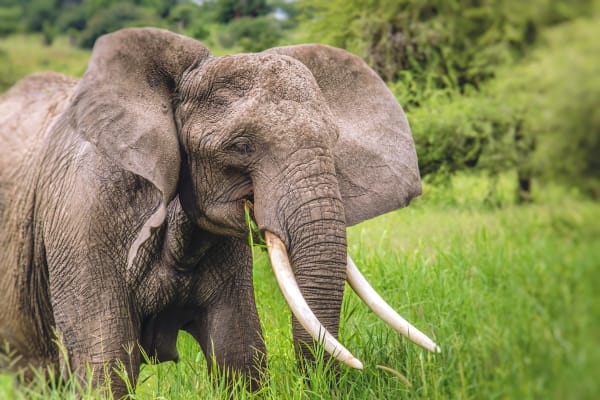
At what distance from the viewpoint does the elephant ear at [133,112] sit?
158 inches

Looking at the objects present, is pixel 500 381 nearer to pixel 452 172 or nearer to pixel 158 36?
pixel 158 36

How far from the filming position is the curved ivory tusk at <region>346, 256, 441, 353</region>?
11.8 feet

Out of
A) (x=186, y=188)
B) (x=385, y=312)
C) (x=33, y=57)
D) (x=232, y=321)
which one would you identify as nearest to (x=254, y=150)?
(x=186, y=188)

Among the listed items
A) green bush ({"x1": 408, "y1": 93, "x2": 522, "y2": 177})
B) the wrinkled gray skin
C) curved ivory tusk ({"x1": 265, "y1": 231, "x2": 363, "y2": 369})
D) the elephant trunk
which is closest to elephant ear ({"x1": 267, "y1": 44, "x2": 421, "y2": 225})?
the wrinkled gray skin

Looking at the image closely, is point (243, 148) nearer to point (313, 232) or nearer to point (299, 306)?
point (313, 232)

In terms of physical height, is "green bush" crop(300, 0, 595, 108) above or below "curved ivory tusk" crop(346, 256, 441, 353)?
below

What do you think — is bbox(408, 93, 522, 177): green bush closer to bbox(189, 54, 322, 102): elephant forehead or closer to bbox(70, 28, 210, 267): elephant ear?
bbox(189, 54, 322, 102): elephant forehead

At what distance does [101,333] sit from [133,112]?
109 centimetres

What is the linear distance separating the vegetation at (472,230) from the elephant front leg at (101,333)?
13cm

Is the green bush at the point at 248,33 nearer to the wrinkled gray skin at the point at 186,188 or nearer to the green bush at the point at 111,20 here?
the green bush at the point at 111,20

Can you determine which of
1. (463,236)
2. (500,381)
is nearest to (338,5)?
(463,236)

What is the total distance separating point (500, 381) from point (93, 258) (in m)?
2.30

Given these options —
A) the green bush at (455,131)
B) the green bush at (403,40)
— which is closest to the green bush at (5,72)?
the green bush at (403,40)

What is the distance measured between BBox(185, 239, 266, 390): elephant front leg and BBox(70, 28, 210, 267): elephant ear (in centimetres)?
56
